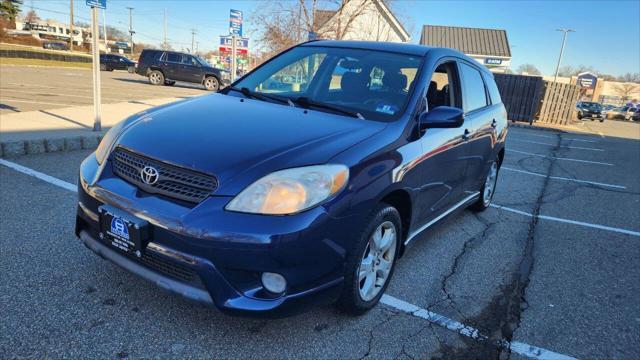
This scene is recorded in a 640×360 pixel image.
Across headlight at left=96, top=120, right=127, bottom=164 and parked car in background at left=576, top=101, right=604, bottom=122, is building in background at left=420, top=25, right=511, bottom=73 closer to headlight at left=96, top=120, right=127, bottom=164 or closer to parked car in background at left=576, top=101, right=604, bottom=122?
parked car in background at left=576, top=101, right=604, bottom=122

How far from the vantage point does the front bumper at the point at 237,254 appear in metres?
2.10

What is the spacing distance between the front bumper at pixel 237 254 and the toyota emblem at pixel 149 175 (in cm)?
8

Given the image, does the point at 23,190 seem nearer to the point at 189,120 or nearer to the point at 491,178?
the point at 189,120

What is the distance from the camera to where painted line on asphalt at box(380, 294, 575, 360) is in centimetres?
268

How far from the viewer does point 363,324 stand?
109 inches

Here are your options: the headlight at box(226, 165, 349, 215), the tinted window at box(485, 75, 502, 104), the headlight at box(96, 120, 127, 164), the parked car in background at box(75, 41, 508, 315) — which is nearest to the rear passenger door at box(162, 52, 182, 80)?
the tinted window at box(485, 75, 502, 104)

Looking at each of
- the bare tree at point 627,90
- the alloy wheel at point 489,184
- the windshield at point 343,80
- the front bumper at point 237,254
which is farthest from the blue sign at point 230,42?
the bare tree at point 627,90

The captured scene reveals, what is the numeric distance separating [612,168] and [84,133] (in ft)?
35.6

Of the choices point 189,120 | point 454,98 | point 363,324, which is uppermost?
point 454,98

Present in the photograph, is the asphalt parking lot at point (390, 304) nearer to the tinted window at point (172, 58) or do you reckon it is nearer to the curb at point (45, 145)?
the curb at point (45, 145)

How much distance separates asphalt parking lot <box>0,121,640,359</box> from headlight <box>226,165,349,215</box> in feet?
1.95

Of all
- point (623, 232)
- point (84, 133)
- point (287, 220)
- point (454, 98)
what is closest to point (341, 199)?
point (287, 220)

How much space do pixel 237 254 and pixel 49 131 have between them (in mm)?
6269

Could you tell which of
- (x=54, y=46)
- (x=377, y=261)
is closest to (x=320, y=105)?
(x=377, y=261)
